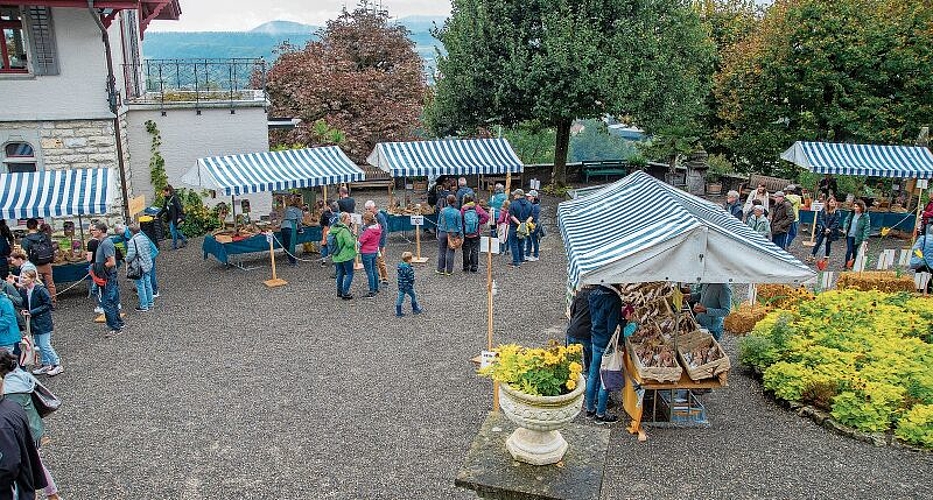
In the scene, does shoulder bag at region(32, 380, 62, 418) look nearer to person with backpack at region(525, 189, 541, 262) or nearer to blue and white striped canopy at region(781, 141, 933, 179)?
person with backpack at region(525, 189, 541, 262)

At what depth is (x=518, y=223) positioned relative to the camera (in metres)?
14.1

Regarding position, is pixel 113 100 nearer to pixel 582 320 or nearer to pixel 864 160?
pixel 582 320

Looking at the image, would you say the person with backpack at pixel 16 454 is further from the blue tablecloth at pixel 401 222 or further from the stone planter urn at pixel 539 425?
the blue tablecloth at pixel 401 222

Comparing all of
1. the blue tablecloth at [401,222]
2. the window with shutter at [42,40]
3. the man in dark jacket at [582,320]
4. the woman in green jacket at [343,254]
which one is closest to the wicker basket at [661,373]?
the man in dark jacket at [582,320]

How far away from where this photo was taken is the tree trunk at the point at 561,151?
22.2 m

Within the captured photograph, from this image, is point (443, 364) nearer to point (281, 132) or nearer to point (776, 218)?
point (776, 218)

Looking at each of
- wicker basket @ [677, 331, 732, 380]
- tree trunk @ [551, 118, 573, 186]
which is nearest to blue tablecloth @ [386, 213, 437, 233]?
→ tree trunk @ [551, 118, 573, 186]

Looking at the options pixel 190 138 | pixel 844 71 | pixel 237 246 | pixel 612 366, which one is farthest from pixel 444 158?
pixel 844 71

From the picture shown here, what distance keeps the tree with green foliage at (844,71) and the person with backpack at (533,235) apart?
11532mm

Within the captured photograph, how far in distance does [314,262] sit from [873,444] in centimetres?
1088

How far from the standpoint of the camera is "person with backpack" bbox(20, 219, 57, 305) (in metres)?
11.5

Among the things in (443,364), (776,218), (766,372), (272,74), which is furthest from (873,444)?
(272,74)

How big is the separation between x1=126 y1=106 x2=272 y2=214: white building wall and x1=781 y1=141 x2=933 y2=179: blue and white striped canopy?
14.1 metres

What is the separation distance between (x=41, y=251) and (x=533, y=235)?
911 cm
